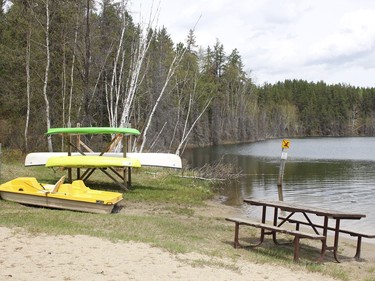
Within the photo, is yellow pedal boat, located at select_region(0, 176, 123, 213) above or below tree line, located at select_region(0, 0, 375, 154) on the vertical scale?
below

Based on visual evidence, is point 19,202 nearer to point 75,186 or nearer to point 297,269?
point 75,186

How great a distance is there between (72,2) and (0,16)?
5963mm

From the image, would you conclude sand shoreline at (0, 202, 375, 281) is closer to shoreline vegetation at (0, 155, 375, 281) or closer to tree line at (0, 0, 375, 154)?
shoreline vegetation at (0, 155, 375, 281)

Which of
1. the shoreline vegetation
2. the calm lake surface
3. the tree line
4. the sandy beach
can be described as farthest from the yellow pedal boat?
the tree line

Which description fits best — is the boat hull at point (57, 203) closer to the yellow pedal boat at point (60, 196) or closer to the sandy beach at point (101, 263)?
the yellow pedal boat at point (60, 196)

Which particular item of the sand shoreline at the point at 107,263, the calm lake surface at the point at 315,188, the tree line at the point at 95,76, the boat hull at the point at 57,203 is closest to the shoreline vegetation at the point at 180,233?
the sand shoreline at the point at 107,263

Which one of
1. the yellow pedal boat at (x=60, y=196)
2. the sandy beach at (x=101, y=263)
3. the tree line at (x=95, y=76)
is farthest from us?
the tree line at (x=95, y=76)

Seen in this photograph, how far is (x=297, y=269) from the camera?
7.29 m

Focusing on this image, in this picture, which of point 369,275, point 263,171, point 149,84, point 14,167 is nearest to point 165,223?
point 369,275

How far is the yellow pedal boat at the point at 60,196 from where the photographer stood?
33.9 ft

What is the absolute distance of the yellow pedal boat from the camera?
10.3 m

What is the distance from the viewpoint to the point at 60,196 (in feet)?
34.3

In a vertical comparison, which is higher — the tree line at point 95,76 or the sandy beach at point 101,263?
the tree line at point 95,76

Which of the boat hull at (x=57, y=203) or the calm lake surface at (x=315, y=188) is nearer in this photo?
the boat hull at (x=57, y=203)
